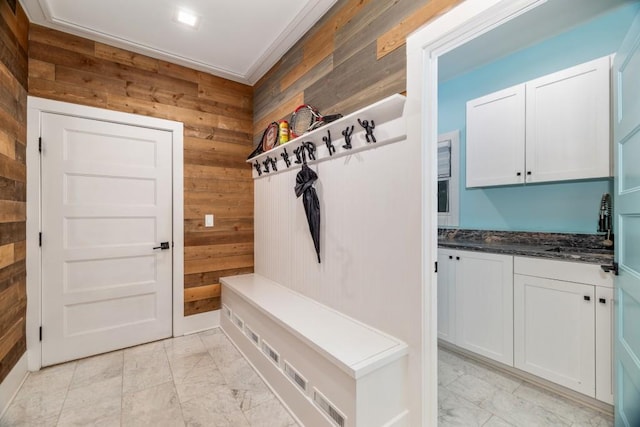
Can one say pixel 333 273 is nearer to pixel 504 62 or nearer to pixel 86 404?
pixel 86 404

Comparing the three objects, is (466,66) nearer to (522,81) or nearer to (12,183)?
(522,81)

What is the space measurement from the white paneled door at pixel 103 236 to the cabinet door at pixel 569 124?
3205mm

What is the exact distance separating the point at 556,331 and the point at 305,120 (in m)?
2.26

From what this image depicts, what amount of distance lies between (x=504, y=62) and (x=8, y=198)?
4.04 meters

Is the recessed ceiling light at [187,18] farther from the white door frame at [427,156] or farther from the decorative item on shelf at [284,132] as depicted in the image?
the white door frame at [427,156]

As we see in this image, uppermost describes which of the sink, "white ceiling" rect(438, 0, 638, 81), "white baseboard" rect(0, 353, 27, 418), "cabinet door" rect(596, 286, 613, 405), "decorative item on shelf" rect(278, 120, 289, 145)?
"white ceiling" rect(438, 0, 638, 81)

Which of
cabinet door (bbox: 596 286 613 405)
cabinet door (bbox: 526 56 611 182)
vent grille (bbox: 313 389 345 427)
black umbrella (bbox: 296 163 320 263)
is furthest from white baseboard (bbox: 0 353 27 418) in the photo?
cabinet door (bbox: 526 56 611 182)

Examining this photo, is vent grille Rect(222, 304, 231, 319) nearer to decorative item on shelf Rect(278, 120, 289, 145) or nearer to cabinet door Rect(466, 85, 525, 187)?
decorative item on shelf Rect(278, 120, 289, 145)

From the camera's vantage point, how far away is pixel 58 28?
222 centimetres

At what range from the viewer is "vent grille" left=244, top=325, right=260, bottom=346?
85.4 inches

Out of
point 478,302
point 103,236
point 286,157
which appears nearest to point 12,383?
point 103,236

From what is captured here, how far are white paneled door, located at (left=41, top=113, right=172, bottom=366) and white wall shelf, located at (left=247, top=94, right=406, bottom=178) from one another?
4.61ft

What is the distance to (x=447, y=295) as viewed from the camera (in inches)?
94.3

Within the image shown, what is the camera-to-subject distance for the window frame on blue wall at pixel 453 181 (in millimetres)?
3023
